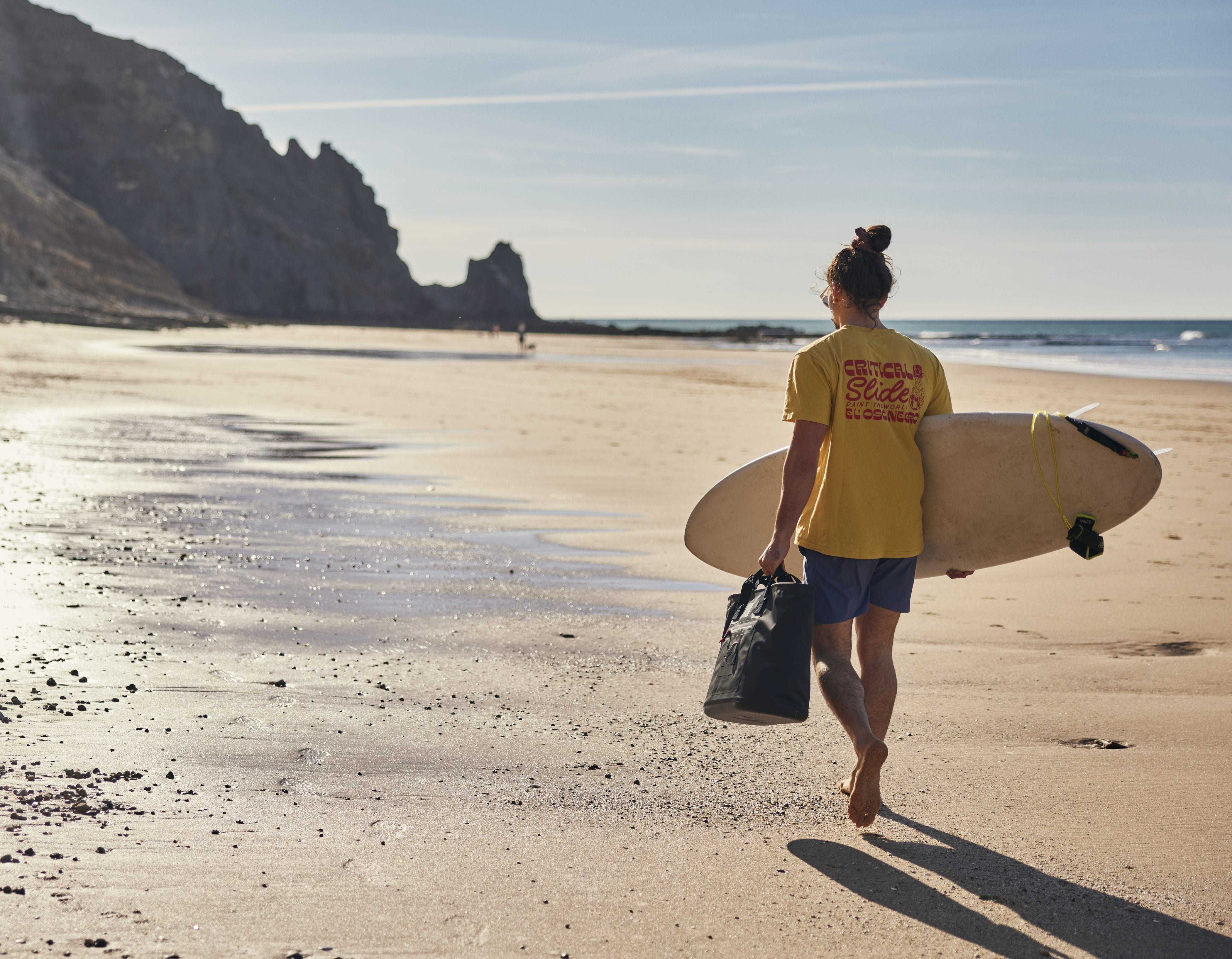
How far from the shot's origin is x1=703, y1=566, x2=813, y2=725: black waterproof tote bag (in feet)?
9.80

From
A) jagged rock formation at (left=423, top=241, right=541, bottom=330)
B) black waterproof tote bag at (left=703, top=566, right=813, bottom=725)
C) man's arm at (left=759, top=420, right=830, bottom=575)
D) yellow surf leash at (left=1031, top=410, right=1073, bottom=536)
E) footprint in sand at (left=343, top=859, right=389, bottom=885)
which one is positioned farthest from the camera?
jagged rock formation at (left=423, top=241, right=541, bottom=330)

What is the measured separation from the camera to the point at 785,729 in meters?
4.01

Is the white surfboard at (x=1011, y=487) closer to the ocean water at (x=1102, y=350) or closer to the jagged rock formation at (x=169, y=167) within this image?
the ocean water at (x=1102, y=350)

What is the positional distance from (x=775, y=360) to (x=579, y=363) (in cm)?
1013

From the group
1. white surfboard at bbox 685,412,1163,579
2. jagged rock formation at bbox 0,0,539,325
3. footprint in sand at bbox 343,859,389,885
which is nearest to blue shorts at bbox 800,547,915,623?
white surfboard at bbox 685,412,1163,579

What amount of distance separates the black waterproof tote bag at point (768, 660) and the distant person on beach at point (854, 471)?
0.36 feet

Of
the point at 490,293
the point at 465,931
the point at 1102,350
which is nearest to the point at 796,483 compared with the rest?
the point at 465,931

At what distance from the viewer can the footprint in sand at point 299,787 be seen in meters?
3.28

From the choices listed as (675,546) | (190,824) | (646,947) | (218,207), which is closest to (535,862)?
(646,947)

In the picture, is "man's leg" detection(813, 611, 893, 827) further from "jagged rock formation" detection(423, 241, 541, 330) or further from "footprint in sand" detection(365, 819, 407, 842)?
"jagged rock formation" detection(423, 241, 541, 330)

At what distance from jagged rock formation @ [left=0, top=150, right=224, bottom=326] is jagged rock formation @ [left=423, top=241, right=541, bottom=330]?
56.6 meters

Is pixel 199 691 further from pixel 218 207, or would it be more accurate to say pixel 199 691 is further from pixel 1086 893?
pixel 218 207

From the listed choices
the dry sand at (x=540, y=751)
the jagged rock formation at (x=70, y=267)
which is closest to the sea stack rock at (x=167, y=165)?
the jagged rock formation at (x=70, y=267)

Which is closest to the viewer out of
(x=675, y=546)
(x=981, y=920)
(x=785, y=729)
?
(x=981, y=920)
